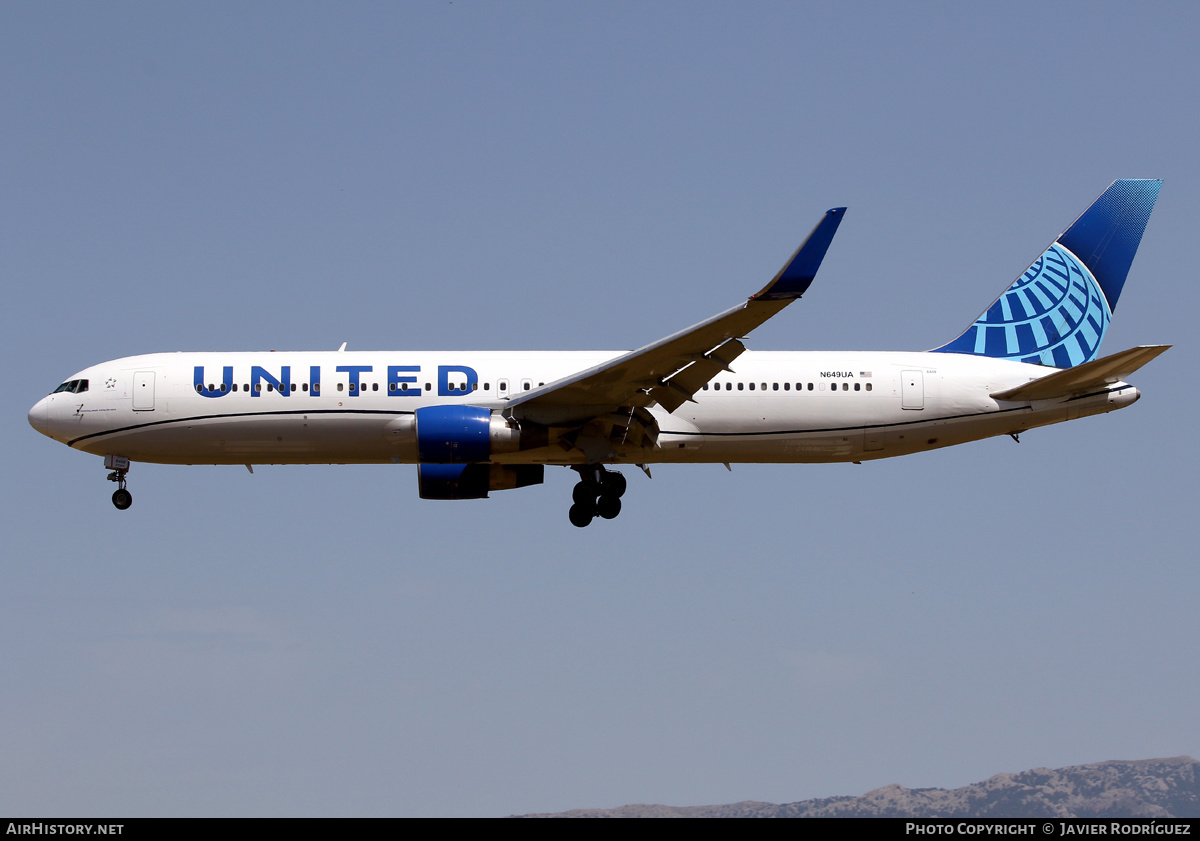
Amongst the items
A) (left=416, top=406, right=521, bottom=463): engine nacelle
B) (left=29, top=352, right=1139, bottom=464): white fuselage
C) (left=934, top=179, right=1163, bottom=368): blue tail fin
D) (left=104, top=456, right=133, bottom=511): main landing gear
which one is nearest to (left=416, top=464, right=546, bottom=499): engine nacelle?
(left=29, top=352, right=1139, bottom=464): white fuselage

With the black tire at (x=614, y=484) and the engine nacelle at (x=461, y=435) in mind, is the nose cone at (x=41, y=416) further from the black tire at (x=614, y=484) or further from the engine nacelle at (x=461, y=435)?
the black tire at (x=614, y=484)

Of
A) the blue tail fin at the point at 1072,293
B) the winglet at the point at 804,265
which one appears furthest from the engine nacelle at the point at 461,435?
the blue tail fin at the point at 1072,293

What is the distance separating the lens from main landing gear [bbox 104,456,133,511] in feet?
94.7

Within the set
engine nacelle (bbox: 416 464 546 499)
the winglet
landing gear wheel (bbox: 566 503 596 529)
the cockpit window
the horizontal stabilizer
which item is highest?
the cockpit window

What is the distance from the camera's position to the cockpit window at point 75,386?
94.9 ft

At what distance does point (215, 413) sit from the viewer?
1093 inches

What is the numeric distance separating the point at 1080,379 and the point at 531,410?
40.3ft

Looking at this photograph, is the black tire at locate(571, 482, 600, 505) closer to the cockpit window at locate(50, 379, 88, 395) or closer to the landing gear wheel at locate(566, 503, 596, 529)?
the landing gear wheel at locate(566, 503, 596, 529)

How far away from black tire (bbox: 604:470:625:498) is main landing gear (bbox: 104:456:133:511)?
11385 mm

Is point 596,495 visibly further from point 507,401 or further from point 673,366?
point 673,366

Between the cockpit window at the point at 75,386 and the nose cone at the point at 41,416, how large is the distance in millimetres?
369
